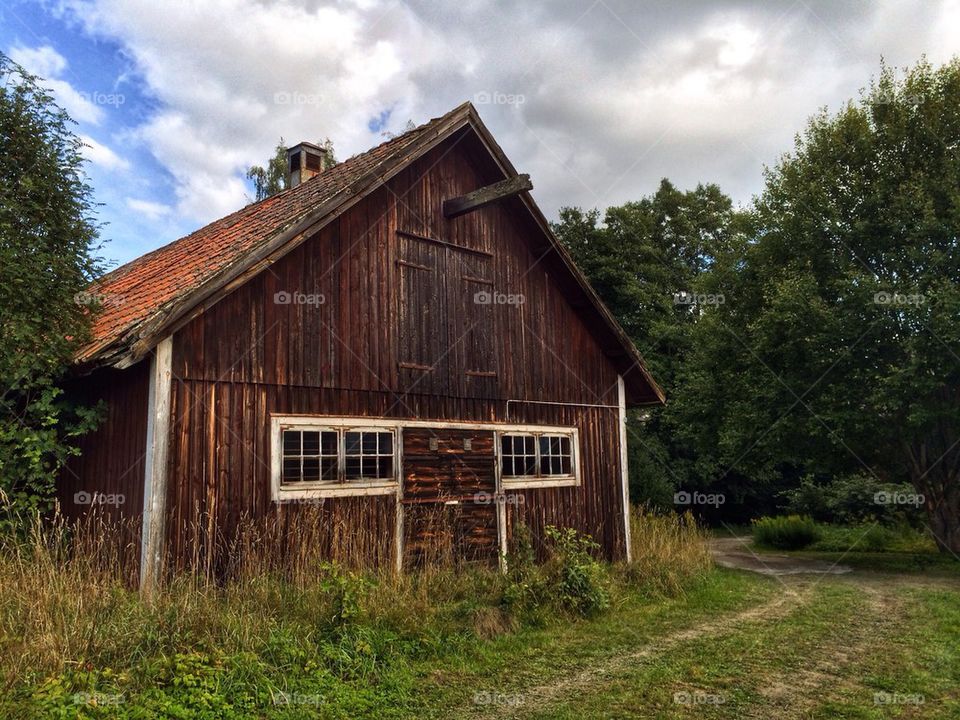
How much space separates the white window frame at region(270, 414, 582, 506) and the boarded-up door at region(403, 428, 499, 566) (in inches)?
3.8

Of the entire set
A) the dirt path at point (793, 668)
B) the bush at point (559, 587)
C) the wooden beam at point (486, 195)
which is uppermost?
the wooden beam at point (486, 195)

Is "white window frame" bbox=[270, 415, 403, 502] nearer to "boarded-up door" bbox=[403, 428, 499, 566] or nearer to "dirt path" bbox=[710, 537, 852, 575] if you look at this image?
"boarded-up door" bbox=[403, 428, 499, 566]

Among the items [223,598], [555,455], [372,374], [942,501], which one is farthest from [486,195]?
[942,501]

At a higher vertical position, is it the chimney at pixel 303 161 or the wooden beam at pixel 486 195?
the chimney at pixel 303 161

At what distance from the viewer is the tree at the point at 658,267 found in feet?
91.6

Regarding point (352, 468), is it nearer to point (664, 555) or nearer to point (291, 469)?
point (291, 469)

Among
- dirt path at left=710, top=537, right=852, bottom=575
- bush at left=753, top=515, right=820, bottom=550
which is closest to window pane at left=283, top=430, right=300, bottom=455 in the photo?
dirt path at left=710, top=537, right=852, bottom=575

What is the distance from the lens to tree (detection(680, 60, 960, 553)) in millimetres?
15578

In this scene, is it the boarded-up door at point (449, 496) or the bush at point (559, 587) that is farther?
the boarded-up door at point (449, 496)

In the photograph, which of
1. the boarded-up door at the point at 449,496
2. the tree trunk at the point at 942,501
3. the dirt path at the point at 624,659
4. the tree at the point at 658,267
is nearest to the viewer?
the dirt path at the point at 624,659

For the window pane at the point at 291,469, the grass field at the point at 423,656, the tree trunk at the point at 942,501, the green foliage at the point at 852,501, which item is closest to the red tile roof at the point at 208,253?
the window pane at the point at 291,469

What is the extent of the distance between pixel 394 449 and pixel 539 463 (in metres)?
2.98

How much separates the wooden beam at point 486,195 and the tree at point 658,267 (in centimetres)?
1654

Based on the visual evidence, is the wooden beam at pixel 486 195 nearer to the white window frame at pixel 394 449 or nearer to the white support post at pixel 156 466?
the white window frame at pixel 394 449
